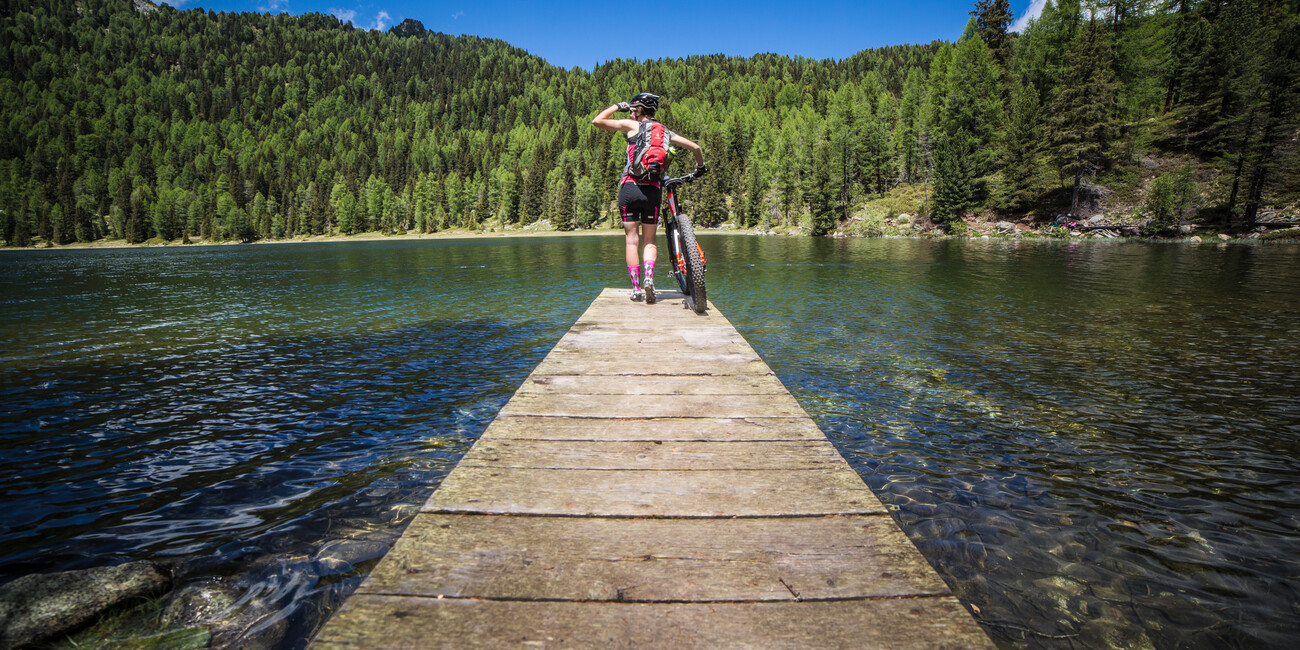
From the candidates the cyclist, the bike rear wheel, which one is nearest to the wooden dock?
the bike rear wheel

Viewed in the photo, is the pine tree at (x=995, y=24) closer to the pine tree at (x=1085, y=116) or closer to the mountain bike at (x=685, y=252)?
the pine tree at (x=1085, y=116)

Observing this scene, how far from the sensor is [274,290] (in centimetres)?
2611

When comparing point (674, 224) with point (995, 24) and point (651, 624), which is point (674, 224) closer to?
point (651, 624)

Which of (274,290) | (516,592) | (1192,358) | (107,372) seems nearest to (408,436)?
(516,592)

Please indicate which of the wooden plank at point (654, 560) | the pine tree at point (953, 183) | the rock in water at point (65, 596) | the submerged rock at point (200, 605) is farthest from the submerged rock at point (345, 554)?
the pine tree at point (953, 183)

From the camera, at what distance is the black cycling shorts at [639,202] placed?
A: 876cm

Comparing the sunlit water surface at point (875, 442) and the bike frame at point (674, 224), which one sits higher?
the bike frame at point (674, 224)

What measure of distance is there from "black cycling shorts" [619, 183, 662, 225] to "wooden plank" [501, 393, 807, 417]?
487 centimetres

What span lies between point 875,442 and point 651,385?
118 inches

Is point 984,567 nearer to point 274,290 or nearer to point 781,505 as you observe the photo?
point 781,505

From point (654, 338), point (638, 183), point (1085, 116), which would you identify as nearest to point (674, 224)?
point (638, 183)

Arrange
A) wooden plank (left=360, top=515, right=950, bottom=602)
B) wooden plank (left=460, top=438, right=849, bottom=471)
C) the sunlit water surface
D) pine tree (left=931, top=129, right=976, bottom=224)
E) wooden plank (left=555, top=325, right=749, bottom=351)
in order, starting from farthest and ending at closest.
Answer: pine tree (left=931, top=129, right=976, bottom=224)
wooden plank (left=555, top=325, right=749, bottom=351)
the sunlit water surface
wooden plank (left=460, top=438, right=849, bottom=471)
wooden plank (left=360, top=515, right=950, bottom=602)

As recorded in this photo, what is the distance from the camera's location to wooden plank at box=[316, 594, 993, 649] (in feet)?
5.48

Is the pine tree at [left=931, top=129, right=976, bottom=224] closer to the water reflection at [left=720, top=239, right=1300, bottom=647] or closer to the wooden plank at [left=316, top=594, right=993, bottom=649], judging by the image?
the water reflection at [left=720, top=239, right=1300, bottom=647]
